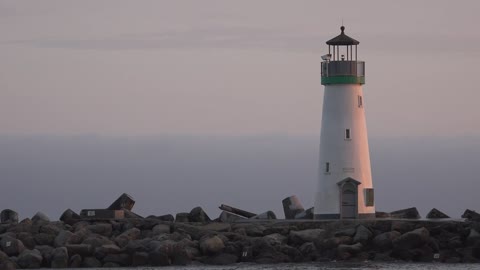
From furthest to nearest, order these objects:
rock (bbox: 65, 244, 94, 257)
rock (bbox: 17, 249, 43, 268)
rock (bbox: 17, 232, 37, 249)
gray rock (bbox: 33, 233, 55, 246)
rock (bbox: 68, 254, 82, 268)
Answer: gray rock (bbox: 33, 233, 55, 246), rock (bbox: 17, 232, 37, 249), rock (bbox: 65, 244, 94, 257), rock (bbox: 68, 254, 82, 268), rock (bbox: 17, 249, 43, 268)

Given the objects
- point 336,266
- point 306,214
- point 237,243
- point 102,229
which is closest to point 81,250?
point 102,229

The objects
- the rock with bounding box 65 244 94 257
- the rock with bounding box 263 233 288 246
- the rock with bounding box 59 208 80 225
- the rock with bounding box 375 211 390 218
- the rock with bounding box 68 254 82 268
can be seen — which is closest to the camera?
the rock with bounding box 68 254 82 268

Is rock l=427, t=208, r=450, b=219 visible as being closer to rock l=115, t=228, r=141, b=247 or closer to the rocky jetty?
the rocky jetty

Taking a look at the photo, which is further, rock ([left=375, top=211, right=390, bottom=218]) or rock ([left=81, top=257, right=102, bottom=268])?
rock ([left=375, top=211, right=390, bottom=218])

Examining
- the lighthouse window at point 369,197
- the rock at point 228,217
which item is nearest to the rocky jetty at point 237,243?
the lighthouse window at point 369,197

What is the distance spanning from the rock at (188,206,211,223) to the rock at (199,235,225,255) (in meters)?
5.67

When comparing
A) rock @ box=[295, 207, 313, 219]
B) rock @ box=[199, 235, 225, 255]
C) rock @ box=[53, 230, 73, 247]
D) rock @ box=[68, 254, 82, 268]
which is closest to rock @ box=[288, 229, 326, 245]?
rock @ box=[199, 235, 225, 255]

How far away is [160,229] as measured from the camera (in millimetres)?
45312

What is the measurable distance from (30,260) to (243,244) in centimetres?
597

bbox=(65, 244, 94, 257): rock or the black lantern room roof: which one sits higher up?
the black lantern room roof

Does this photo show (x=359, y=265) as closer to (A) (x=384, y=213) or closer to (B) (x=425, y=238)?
(B) (x=425, y=238)

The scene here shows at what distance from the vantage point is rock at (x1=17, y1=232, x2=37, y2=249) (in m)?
44.1

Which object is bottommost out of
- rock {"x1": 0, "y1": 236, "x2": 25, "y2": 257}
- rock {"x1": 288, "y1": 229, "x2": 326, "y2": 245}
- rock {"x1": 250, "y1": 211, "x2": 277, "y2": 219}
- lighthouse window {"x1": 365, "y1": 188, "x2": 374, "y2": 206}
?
rock {"x1": 0, "y1": 236, "x2": 25, "y2": 257}

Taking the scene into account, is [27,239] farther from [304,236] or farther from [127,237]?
[304,236]
